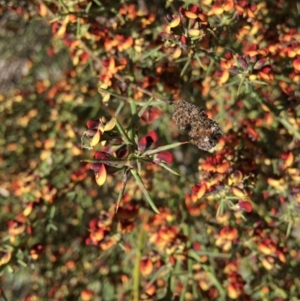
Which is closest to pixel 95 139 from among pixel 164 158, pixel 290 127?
pixel 164 158

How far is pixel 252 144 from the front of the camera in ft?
7.49

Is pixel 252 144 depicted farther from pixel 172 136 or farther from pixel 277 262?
pixel 172 136

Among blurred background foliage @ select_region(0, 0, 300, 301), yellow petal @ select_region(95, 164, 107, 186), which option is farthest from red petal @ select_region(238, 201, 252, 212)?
yellow petal @ select_region(95, 164, 107, 186)

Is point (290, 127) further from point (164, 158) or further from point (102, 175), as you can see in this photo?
point (102, 175)

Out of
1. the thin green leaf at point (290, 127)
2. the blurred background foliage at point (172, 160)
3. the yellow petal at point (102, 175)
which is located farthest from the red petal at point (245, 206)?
the yellow petal at point (102, 175)

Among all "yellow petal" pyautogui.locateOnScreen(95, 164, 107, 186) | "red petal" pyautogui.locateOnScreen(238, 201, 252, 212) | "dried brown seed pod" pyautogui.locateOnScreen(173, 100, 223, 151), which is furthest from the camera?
"red petal" pyautogui.locateOnScreen(238, 201, 252, 212)

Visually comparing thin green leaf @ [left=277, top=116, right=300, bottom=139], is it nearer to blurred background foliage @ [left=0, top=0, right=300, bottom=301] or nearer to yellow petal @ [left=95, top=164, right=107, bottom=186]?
blurred background foliage @ [left=0, top=0, right=300, bottom=301]

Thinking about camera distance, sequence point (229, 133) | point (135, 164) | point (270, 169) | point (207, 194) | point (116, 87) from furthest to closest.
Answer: point (270, 169)
point (229, 133)
point (116, 87)
point (207, 194)
point (135, 164)

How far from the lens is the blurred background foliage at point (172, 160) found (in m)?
2.03

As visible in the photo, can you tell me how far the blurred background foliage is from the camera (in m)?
2.03

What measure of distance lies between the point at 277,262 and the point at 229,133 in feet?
A: 2.17

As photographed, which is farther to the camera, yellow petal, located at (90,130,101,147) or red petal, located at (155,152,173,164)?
red petal, located at (155,152,173,164)

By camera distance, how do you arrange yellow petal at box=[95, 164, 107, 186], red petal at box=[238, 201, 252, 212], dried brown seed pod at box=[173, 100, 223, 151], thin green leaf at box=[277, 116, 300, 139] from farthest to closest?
thin green leaf at box=[277, 116, 300, 139] < red petal at box=[238, 201, 252, 212] < dried brown seed pod at box=[173, 100, 223, 151] < yellow petal at box=[95, 164, 107, 186]

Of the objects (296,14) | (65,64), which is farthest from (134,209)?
(65,64)
